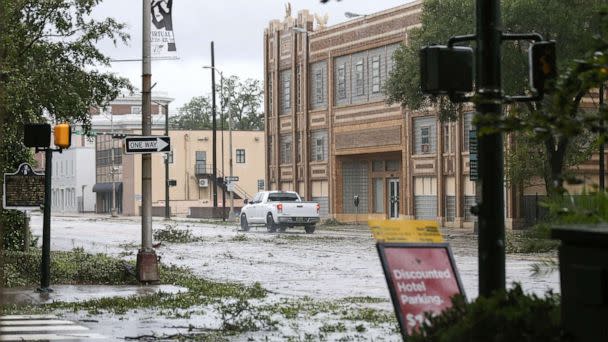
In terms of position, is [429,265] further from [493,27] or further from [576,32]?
[576,32]

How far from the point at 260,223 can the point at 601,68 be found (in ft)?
148

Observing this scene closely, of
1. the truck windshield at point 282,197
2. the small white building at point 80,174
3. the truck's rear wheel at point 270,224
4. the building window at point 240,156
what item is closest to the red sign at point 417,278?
the truck's rear wheel at point 270,224

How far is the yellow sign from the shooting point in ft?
27.8

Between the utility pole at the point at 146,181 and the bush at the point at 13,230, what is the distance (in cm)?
528

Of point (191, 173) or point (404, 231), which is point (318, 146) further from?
point (404, 231)

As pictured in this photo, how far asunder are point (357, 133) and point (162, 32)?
4504 cm

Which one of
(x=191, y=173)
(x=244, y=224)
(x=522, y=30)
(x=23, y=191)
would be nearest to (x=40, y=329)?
(x=23, y=191)

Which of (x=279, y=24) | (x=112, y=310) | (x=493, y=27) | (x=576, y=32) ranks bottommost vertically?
(x=112, y=310)

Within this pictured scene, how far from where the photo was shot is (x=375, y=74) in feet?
205

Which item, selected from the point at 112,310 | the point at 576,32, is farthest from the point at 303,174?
the point at 112,310

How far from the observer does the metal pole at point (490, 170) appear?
8.96m

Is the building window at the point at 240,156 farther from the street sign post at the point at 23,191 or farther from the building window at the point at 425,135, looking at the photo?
the street sign post at the point at 23,191

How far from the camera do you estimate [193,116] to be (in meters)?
141

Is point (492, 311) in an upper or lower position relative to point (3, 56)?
lower
